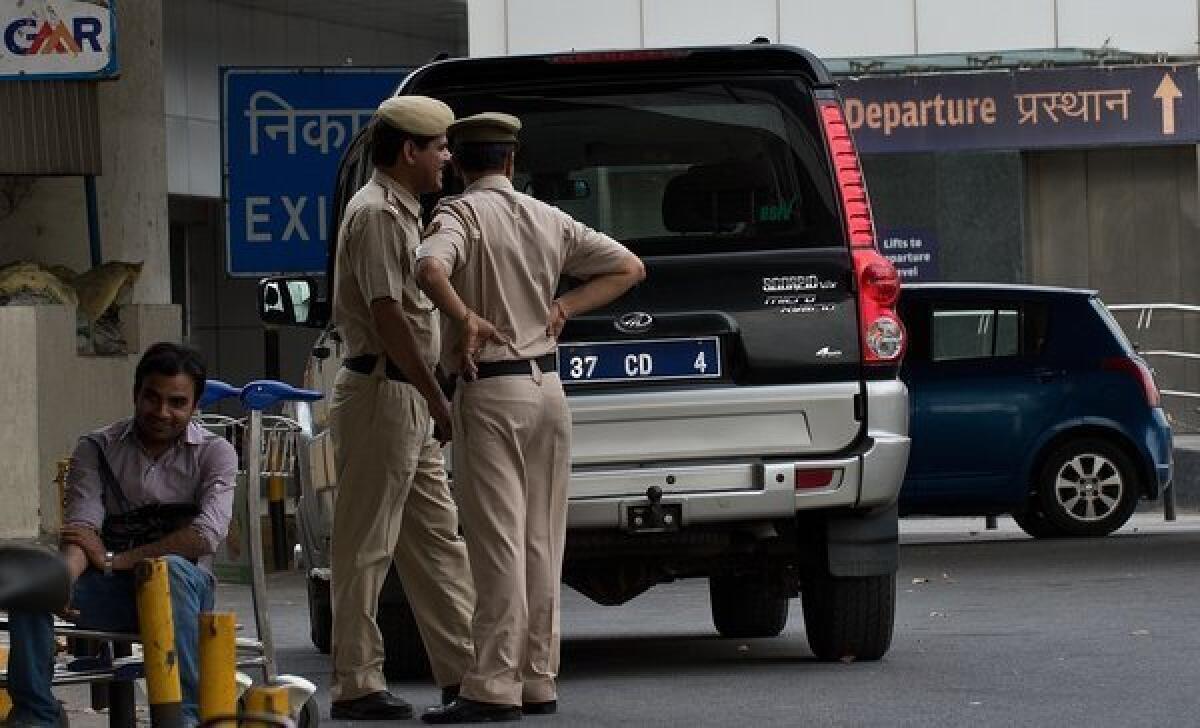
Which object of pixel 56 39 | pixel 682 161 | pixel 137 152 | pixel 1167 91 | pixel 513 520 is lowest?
pixel 513 520

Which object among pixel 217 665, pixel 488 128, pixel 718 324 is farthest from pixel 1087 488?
pixel 217 665

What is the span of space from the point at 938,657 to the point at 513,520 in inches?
109

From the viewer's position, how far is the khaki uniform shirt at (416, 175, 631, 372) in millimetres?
9734

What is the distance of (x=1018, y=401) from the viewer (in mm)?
19438

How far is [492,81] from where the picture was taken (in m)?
11.1

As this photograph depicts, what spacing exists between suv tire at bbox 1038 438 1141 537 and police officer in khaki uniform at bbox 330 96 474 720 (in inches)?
405

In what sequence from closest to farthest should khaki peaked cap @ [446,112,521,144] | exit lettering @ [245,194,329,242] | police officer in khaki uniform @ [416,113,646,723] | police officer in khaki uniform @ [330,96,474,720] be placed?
1. police officer in khaki uniform @ [416,113,646,723]
2. police officer in khaki uniform @ [330,96,474,720]
3. khaki peaked cap @ [446,112,521,144]
4. exit lettering @ [245,194,329,242]

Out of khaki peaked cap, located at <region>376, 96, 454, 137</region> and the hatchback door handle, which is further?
the hatchback door handle

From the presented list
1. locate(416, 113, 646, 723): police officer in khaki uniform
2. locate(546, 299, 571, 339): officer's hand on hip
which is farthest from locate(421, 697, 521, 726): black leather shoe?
locate(546, 299, 571, 339): officer's hand on hip

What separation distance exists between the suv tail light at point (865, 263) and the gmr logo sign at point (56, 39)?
1052 cm

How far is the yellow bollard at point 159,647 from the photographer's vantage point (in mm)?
6949

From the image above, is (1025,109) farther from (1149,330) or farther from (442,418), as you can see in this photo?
(442,418)

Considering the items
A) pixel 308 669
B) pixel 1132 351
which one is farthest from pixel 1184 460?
pixel 308 669

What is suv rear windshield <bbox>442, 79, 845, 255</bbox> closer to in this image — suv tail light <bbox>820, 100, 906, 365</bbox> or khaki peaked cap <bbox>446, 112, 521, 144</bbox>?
suv tail light <bbox>820, 100, 906, 365</bbox>
